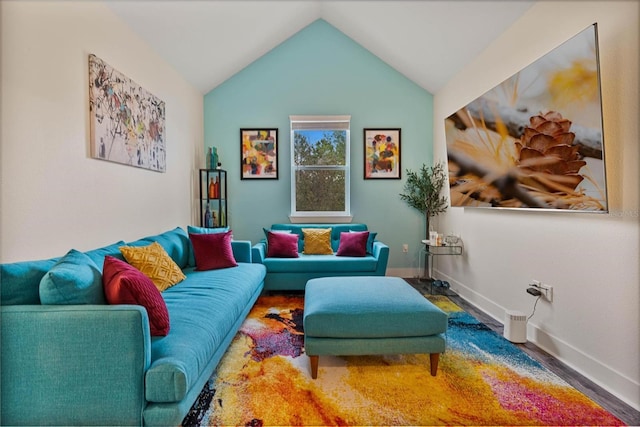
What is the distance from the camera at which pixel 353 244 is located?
12.2 ft

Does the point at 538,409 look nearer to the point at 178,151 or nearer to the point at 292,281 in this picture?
the point at 292,281

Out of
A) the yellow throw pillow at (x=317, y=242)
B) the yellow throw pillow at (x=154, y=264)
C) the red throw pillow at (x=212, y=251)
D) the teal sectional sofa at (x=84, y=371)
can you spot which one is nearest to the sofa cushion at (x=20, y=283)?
the teal sectional sofa at (x=84, y=371)

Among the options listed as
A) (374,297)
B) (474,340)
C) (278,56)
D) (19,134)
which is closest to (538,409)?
(474,340)

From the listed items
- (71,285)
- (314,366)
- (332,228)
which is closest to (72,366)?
(71,285)

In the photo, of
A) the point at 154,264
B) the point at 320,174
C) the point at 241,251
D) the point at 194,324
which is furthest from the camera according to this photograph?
the point at 320,174

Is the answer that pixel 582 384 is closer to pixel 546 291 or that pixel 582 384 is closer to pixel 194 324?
pixel 546 291

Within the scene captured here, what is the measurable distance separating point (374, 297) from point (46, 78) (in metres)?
2.44

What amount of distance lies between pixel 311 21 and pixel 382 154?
2.07 metres

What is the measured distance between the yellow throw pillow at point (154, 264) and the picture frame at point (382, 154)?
9.46ft

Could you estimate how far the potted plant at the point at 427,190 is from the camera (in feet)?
13.6

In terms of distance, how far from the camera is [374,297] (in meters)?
2.07

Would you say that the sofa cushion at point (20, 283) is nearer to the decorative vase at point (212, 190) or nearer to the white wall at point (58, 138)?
the white wall at point (58, 138)

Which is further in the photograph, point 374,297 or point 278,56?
point 278,56

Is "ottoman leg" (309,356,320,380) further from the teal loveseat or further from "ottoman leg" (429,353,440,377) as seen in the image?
the teal loveseat
